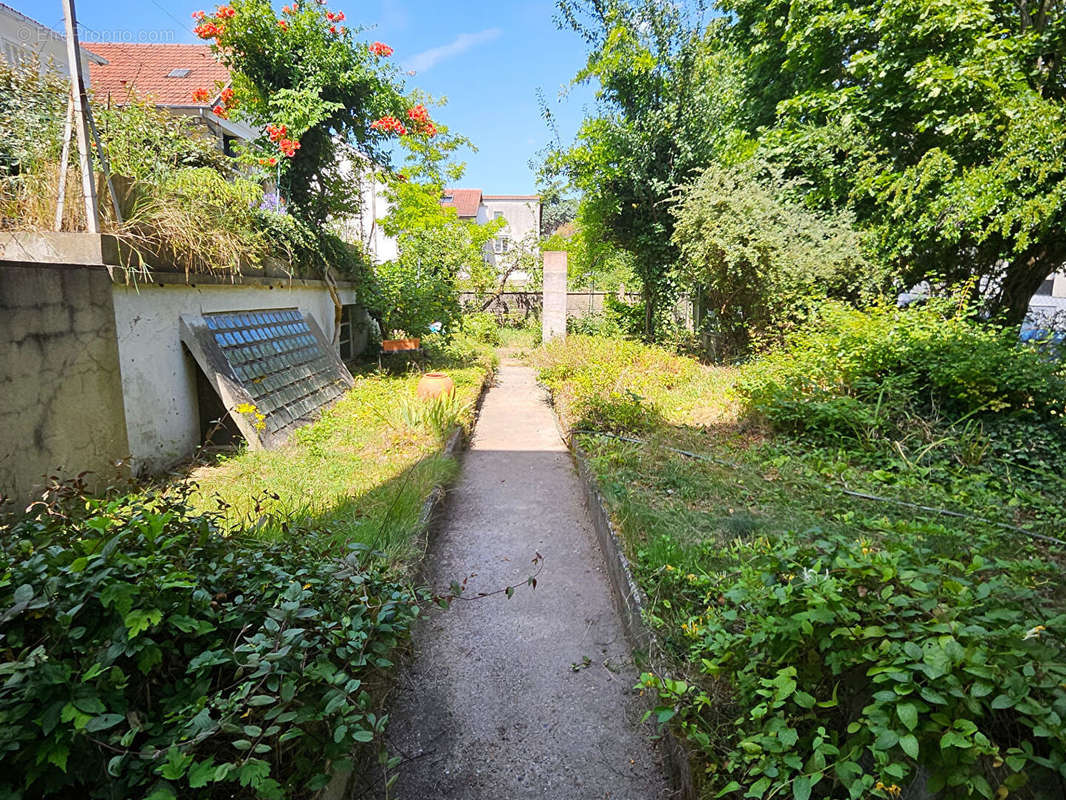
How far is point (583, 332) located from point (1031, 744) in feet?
41.2

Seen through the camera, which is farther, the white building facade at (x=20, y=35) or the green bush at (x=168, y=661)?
the white building facade at (x=20, y=35)

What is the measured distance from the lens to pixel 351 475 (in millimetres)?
4160

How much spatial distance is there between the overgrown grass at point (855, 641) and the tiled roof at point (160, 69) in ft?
42.8

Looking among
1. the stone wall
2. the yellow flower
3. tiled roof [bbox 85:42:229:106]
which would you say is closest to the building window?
the stone wall

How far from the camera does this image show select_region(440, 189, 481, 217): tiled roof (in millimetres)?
32141

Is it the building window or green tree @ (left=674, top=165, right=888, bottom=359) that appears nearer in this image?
green tree @ (left=674, top=165, right=888, bottom=359)

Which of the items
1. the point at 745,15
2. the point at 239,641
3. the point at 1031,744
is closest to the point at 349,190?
the point at 745,15

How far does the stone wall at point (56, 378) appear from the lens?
3045 mm

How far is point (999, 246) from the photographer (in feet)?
22.7

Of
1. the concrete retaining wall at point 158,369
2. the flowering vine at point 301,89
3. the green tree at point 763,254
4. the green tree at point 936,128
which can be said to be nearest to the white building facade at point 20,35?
the flowering vine at point 301,89

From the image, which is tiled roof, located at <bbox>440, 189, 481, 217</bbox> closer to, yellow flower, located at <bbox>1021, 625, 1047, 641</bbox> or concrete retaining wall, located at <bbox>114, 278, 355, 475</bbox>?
concrete retaining wall, located at <bbox>114, 278, 355, 475</bbox>

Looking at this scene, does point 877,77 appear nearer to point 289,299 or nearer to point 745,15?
point 745,15

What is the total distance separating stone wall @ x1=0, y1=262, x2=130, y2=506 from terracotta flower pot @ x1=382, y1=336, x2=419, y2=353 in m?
5.68

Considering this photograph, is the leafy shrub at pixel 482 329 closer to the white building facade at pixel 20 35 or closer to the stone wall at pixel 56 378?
the white building facade at pixel 20 35
